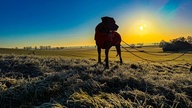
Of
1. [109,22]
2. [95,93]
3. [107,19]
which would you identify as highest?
[107,19]

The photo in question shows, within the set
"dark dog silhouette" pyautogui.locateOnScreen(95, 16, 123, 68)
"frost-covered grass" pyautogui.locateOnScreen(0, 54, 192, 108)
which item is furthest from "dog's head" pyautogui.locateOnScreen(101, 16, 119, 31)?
"frost-covered grass" pyautogui.locateOnScreen(0, 54, 192, 108)

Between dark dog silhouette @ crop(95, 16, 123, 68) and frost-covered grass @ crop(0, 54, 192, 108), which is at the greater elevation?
dark dog silhouette @ crop(95, 16, 123, 68)

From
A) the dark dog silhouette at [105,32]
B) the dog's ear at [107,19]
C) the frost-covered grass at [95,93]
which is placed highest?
the dog's ear at [107,19]

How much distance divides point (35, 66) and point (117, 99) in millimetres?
6373

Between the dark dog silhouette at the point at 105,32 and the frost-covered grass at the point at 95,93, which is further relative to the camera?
the dark dog silhouette at the point at 105,32

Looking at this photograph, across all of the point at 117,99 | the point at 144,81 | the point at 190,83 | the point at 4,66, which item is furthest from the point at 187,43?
the point at 117,99

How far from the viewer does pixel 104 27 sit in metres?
15.0

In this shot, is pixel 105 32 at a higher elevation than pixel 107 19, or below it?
below

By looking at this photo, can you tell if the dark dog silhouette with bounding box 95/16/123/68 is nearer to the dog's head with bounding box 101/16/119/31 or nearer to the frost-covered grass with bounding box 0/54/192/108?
the dog's head with bounding box 101/16/119/31

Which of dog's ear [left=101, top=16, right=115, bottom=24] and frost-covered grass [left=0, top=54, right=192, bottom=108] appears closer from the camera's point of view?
frost-covered grass [left=0, top=54, right=192, bottom=108]

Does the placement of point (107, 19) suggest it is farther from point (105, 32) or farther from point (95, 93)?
point (95, 93)

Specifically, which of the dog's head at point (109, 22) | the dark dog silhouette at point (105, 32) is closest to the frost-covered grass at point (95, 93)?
the dark dog silhouette at point (105, 32)

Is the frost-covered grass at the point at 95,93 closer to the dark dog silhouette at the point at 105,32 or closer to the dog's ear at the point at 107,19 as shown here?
the dark dog silhouette at the point at 105,32

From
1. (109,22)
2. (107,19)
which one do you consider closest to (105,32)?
(109,22)
